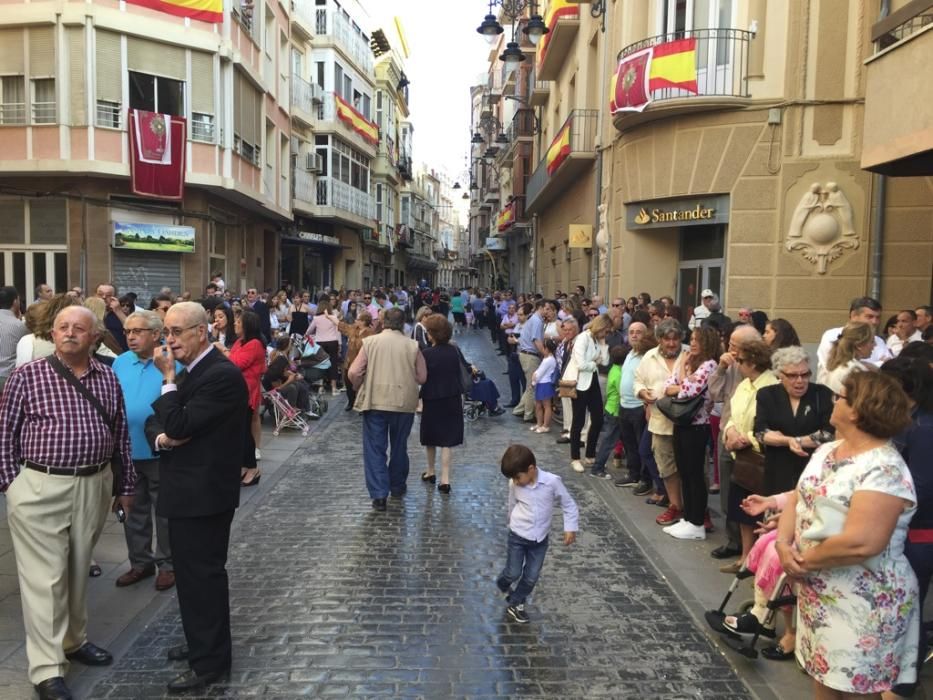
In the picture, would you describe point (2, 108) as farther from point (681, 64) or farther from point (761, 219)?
point (761, 219)

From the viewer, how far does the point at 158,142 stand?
63.9 ft

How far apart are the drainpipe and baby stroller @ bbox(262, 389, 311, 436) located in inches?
374

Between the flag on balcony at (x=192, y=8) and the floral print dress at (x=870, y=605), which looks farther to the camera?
the flag on balcony at (x=192, y=8)

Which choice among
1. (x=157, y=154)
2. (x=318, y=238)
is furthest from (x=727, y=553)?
(x=318, y=238)

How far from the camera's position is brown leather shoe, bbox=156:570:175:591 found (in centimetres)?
550

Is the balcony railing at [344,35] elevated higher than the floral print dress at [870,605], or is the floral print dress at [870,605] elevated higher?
the balcony railing at [344,35]

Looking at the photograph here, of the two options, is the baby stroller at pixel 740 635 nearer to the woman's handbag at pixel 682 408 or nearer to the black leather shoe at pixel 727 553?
the black leather shoe at pixel 727 553

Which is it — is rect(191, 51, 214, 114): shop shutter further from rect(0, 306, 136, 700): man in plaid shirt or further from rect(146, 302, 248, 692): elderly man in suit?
rect(146, 302, 248, 692): elderly man in suit

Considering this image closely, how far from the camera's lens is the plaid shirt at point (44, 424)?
4094mm

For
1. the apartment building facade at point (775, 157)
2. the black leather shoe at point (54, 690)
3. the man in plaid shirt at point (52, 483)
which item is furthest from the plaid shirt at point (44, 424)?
the apartment building facade at point (775, 157)

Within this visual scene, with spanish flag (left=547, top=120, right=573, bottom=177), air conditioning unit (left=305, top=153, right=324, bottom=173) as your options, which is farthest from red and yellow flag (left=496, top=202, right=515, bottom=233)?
spanish flag (left=547, top=120, right=573, bottom=177)

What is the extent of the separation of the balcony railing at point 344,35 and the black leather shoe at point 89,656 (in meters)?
32.8

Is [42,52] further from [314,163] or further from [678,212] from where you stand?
[678,212]

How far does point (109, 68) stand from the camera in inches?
752
